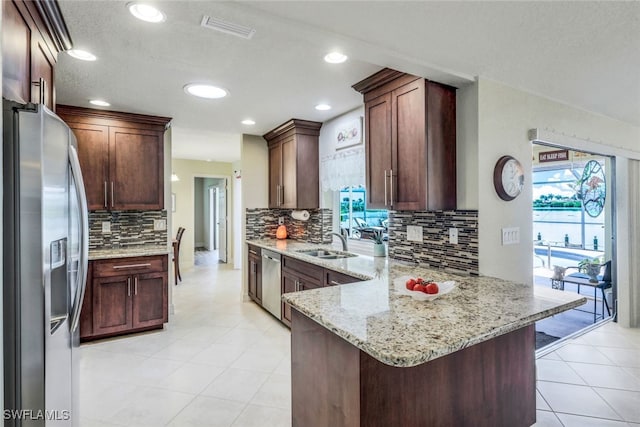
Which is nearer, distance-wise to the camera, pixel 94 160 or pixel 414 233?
pixel 414 233

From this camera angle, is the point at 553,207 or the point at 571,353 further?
the point at 553,207

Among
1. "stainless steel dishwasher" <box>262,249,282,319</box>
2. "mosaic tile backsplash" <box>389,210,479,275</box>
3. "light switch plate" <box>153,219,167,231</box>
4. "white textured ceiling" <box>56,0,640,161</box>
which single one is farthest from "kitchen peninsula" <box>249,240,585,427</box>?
"light switch plate" <box>153,219,167,231</box>

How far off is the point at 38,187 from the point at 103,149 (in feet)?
8.96

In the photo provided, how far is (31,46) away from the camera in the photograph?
1.46 meters

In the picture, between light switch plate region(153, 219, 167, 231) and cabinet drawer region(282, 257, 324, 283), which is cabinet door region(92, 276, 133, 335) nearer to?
light switch plate region(153, 219, 167, 231)

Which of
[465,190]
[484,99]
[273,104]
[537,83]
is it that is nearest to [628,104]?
[537,83]

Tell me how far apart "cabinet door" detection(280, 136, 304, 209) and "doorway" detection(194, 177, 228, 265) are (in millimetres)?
3892

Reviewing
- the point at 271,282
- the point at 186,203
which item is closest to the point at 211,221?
the point at 186,203

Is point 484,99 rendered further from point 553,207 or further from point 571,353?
point 553,207

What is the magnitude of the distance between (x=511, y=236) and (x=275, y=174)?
2.98 metres

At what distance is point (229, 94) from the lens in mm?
2967

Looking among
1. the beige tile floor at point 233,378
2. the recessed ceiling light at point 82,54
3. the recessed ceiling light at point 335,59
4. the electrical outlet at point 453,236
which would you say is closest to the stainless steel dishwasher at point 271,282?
the beige tile floor at point 233,378

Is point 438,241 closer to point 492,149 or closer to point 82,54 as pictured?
point 492,149

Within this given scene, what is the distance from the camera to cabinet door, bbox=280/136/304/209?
13.3 ft
